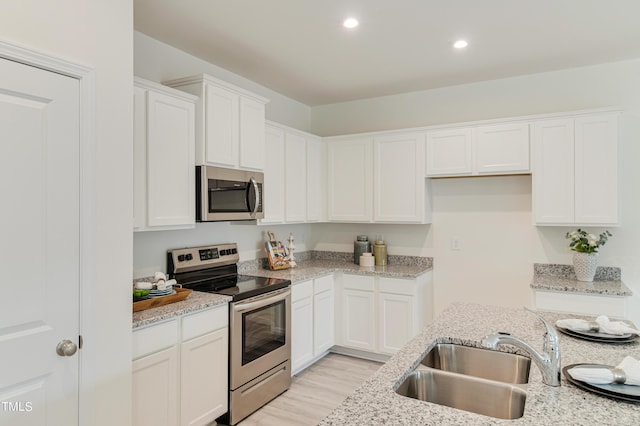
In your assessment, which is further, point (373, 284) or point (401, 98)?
point (401, 98)

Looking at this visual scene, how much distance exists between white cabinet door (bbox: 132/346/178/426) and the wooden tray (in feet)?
0.88

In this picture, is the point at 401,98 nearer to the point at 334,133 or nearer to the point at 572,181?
the point at 334,133

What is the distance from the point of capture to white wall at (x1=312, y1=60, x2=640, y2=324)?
343cm

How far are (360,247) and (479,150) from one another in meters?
1.57

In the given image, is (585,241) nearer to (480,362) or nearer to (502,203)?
(502,203)

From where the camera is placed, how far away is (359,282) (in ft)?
13.2

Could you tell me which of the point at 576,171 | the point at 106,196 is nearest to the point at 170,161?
the point at 106,196

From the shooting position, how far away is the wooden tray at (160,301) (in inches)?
88.9

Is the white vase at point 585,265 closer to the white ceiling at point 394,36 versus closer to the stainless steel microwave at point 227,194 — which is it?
the white ceiling at point 394,36

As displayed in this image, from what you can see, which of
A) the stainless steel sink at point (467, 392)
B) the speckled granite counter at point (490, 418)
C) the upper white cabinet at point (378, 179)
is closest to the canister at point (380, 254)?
the upper white cabinet at point (378, 179)

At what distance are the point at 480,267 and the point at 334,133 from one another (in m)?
2.24

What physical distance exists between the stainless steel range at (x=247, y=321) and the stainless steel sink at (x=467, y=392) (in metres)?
1.50

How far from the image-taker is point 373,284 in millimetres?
3951

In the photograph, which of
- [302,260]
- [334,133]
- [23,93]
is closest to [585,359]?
[23,93]
